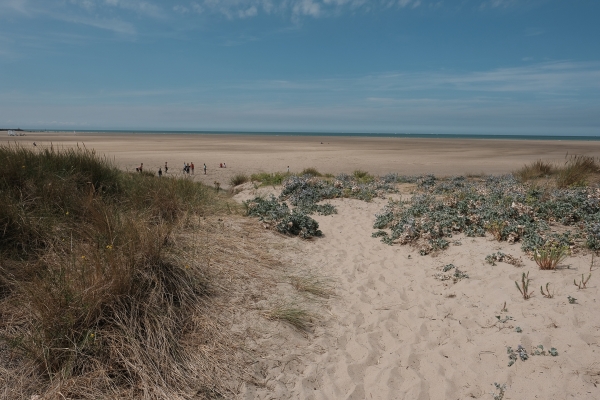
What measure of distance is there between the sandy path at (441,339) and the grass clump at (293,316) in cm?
19

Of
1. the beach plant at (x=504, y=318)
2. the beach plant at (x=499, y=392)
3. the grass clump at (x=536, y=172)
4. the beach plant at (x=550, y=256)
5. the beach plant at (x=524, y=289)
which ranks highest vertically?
the grass clump at (x=536, y=172)

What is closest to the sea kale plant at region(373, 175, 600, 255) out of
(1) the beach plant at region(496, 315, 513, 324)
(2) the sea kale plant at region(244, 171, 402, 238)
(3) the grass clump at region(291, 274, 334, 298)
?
(2) the sea kale plant at region(244, 171, 402, 238)

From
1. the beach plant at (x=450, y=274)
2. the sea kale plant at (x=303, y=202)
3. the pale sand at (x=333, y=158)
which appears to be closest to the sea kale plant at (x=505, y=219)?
the beach plant at (x=450, y=274)

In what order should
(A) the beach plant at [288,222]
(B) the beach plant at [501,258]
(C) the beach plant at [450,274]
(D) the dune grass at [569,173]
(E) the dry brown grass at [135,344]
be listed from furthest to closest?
(D) the dune grass at [569,173] < (A) the beach plant at [288,222] < (B) the beach plant at [501,258] < (C) the beach plant at [450,274] < (E) the dry brown grass at [135,344]

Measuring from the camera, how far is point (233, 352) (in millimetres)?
3484

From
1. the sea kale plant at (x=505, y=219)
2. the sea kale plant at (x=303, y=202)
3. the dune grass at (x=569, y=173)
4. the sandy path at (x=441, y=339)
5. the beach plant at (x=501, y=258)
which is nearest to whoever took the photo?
the sandy path at (x=441, y=339)

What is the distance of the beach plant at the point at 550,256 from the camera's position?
4.88 metres

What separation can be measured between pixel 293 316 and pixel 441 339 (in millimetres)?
1590

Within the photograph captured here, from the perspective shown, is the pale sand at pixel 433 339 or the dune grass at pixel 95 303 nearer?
the dune grass at pixel 95 303

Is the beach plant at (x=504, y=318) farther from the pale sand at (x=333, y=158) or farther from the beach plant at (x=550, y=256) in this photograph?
the pale sand at (x=333, y=158)

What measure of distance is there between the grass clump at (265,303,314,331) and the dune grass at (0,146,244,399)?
683 mm

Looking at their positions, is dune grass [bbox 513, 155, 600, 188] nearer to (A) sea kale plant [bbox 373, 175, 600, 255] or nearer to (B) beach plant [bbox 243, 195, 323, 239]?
(A) sea kale plant [bbox 373, 175, 600, 255]

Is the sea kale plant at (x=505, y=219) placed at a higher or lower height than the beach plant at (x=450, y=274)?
higher

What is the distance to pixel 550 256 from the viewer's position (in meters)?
4.89
